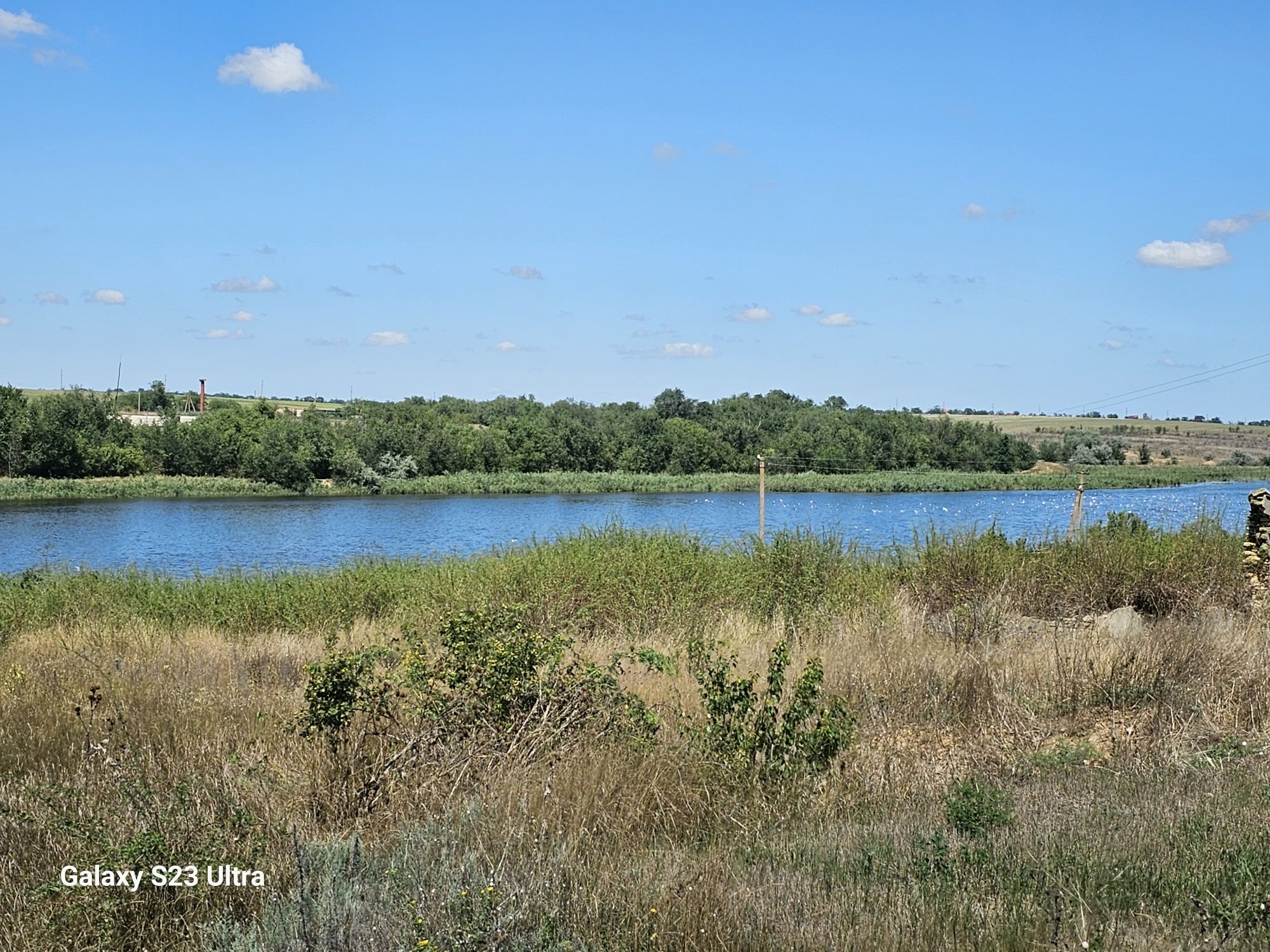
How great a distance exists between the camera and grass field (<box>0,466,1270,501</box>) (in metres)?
63.9

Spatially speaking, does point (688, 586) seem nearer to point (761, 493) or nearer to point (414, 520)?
point (761, 493)

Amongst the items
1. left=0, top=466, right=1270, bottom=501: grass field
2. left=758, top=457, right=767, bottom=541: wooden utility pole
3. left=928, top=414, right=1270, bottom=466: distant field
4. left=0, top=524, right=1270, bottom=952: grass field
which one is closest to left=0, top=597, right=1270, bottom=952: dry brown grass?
left=0, top=524, right=1270, bottom=952: grass field

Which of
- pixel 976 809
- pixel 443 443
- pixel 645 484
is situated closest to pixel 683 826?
pixel 976 809

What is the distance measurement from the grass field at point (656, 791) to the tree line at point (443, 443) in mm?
64592

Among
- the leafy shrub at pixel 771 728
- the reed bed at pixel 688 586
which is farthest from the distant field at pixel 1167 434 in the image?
the leafy shrub at pixel 771 728

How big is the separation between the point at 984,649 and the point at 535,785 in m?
4.90

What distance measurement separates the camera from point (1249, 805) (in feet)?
14.8

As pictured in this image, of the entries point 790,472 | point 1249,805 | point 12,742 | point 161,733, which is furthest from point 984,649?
point 790,472

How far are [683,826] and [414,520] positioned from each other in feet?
145

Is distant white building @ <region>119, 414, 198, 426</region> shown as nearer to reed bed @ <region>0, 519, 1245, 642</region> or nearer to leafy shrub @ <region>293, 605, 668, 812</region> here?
reed bed @ <region>0, 519, 1245, 642</region>

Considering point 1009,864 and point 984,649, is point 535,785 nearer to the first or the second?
point 1009,864

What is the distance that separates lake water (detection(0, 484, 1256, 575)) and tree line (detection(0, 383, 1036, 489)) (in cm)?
1080

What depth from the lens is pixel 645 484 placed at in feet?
246

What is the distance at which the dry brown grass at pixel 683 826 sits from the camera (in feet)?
11.0
